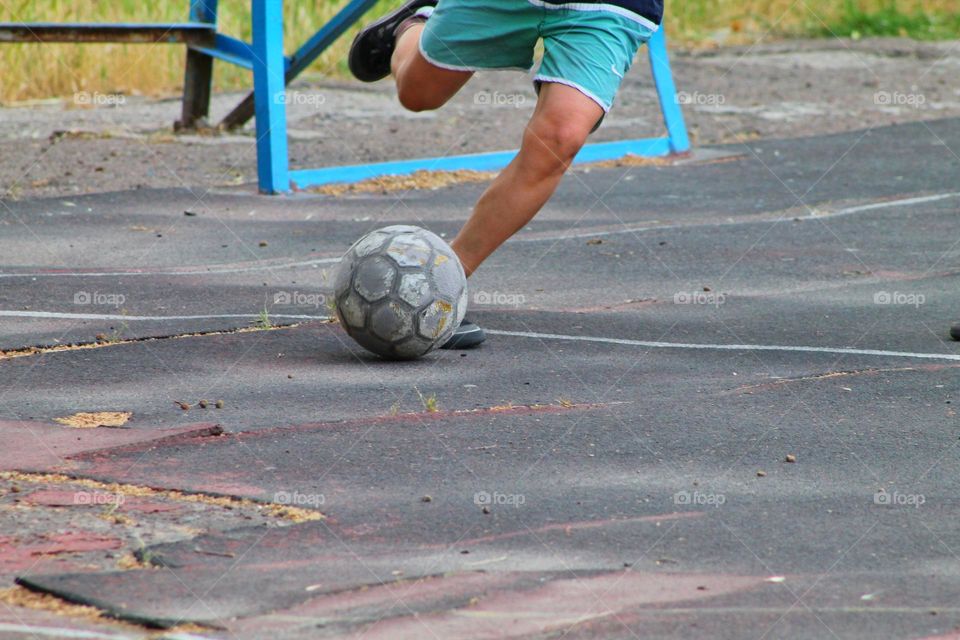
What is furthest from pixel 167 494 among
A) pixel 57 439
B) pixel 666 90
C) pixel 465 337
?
pixel 666 90

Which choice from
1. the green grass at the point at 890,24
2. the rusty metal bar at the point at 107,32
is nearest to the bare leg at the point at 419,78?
the rusty metal bar at the point at 107,32

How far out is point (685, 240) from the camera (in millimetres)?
8336

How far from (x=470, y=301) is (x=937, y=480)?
2722 millimetres

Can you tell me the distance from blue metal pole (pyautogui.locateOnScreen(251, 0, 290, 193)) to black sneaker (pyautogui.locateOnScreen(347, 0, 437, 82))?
97.5 inches

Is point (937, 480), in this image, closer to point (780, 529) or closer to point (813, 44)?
point (780, 529)

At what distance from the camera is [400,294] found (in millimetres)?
5457

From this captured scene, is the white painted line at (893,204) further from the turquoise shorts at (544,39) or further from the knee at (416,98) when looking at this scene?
the turquoise shorts at (544,39)

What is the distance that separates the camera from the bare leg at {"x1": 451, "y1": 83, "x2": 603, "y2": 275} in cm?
559

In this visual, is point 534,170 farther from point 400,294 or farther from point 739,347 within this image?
point 739,347

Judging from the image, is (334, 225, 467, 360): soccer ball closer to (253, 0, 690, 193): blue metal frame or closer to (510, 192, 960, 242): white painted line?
(510, 192, 960, 242): white painted line

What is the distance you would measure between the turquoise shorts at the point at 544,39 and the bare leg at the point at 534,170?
7 cm

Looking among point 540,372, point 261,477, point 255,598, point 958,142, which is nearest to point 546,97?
point 540,372

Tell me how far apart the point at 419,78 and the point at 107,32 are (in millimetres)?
4402

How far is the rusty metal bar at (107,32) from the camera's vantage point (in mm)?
9422
